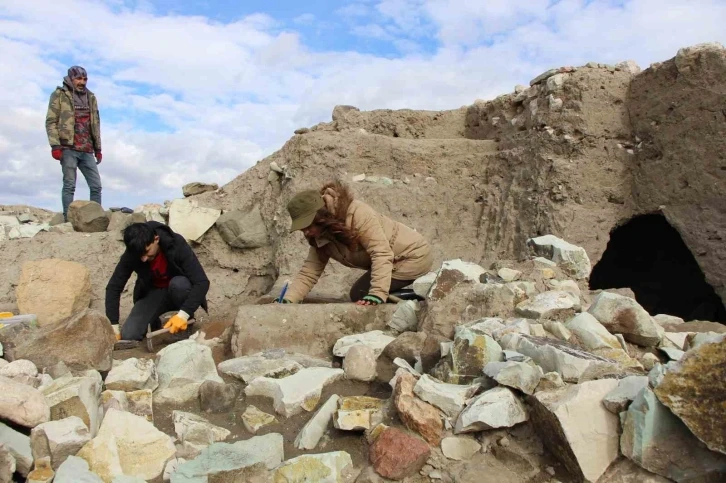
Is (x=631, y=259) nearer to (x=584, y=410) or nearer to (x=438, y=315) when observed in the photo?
(x=438, y=315)

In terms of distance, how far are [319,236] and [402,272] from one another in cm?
78

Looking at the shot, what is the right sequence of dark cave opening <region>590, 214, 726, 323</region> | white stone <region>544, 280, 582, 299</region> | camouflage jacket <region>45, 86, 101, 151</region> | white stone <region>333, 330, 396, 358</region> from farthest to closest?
dark cave opening <region>590, 214, 726, 323</region>
camouflage jacket <region>45, 86, 101, 151</region>
white stone <region>544, 280, 582, 299</region>
white stone <region>333, 330, 396, 358</region>

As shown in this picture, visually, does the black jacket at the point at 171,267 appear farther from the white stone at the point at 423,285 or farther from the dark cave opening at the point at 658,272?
the dark cave opening at the point at 658,272

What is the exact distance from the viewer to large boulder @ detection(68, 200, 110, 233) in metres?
6.78

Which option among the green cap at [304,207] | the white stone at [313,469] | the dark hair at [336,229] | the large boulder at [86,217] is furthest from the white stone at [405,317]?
the large boulder at [86,217]

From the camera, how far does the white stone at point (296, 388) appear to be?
8.68 ft

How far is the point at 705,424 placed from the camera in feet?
5.43

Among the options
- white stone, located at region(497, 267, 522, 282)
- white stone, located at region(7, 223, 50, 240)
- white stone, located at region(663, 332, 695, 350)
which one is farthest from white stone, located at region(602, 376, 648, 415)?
white stone, located at region(7, 223, 50, 240)

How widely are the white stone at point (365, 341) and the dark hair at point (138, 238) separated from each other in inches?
65.6

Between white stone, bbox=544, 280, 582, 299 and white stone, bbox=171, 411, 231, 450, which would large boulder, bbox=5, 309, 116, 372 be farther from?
white stone, bbox=544, 280, 582, 299

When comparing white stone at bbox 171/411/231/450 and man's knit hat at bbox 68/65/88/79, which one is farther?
man's knit hat at bbox 68/65/88/79

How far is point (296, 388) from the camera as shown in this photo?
9.04 feet

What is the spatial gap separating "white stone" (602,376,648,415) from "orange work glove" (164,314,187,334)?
3116 mm

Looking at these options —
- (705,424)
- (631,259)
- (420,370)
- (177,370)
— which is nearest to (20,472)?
(177,370)
